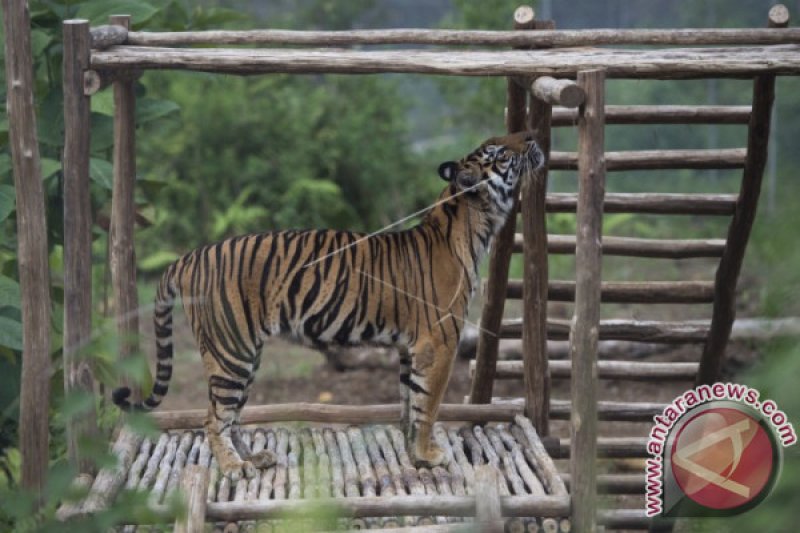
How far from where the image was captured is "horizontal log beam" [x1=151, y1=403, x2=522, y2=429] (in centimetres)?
518

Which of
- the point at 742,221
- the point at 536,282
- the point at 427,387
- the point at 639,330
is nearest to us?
the point at 427,387

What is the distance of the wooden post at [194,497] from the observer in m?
3.87

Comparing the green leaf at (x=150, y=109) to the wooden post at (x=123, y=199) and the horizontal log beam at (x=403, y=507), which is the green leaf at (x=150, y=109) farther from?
the horizontal log beam at (x=403, y=507)

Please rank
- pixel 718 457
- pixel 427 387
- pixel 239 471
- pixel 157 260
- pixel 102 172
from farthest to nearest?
pixel 157 260 < pixel 102 172 < pixel 427 387 < pixel 239 471 < pixel 718 457

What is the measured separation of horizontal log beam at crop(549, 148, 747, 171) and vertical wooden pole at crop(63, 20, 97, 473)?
246 centimetres

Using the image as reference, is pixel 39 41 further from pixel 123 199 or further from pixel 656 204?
pixel 656 204

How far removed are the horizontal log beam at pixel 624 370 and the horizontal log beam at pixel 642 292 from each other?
370 mm

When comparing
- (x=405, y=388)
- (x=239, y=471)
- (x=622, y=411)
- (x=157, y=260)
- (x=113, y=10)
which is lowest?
(x=157, y=260)

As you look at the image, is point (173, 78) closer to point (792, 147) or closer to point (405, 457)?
point (792, 147)

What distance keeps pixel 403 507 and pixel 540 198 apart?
5.69 feet

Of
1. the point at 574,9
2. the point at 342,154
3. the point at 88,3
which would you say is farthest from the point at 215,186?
the point at 88,3

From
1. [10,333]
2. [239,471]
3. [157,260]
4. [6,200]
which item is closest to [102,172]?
[6,200]

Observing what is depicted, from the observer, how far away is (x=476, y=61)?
4094 millimetres

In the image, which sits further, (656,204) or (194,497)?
(656,204)
